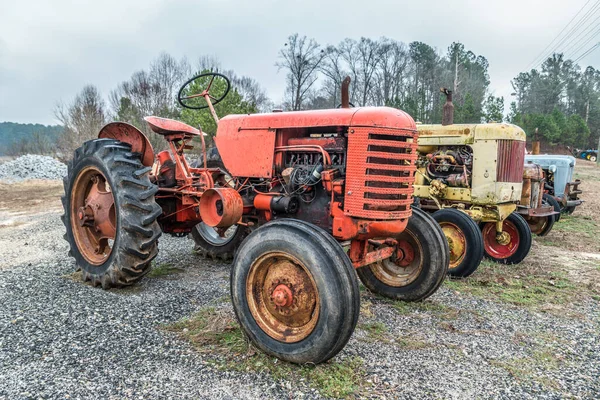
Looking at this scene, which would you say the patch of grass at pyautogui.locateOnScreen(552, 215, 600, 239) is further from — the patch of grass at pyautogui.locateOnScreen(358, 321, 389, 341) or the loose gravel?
the patch of grass at pyautogui.locateOnScreen(358, 321, 389, 341)

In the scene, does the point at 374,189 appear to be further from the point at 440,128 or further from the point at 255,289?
the point at 440,128

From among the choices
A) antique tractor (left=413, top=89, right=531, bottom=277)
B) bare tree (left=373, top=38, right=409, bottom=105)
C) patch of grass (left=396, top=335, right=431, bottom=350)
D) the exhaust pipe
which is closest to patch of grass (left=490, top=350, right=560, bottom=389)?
patch of grass (left=396, top=335, right=431, bottom=350)

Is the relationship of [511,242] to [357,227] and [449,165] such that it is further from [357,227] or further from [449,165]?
[357,227]

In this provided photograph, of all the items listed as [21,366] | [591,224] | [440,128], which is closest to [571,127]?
[591,224]

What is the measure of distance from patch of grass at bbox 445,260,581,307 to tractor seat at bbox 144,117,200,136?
343 centimetres

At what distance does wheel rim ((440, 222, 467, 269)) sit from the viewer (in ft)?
17.1

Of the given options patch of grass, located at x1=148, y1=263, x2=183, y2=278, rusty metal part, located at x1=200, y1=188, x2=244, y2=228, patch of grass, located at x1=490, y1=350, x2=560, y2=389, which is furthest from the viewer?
patch of grass, located at x1=148, y1=263, x2=183, y2=278

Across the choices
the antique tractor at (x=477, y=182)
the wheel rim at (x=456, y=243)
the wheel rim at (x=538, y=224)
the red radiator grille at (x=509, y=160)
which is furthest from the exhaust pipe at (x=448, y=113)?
the wheel rim at (x=538, y=224)

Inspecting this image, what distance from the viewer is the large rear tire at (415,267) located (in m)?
3.94

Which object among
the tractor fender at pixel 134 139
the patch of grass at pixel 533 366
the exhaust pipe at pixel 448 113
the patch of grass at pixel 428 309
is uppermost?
the exhaust pipe at pixel 448 113

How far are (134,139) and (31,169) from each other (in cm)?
1946

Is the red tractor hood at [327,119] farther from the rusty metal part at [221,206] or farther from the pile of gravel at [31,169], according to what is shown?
the pile of gravel at [31,169]

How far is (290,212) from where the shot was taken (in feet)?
11.8

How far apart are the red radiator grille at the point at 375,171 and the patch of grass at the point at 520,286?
2.06m
